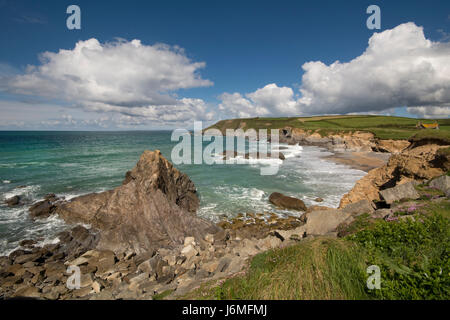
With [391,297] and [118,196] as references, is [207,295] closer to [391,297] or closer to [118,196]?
[391,297]

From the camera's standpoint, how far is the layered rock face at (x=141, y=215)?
15.5 m

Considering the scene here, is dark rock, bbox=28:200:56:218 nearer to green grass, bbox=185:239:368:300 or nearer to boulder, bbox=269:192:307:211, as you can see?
green grass, bbox=185:239:368:300

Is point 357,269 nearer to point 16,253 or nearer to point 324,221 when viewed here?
point 324,221

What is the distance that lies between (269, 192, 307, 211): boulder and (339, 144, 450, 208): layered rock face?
448 centimetres

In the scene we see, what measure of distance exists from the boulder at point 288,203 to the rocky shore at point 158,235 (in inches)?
4.7

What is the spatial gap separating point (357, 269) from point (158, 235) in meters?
14.4

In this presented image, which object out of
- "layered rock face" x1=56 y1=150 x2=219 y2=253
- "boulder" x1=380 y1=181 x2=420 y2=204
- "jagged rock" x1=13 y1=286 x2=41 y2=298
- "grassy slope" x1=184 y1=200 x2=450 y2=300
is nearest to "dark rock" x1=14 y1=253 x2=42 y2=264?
"jagged rock" x1=13 y1=286 x2=41 y2=298

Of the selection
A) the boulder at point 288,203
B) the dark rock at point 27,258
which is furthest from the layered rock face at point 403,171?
the dark rock at point 27,258

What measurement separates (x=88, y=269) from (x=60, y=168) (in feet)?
134

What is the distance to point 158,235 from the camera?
1598 centimetres

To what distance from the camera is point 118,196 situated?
17.5 m

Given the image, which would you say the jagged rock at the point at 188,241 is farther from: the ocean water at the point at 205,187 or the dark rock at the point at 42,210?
the dark rock at the point at 42,210

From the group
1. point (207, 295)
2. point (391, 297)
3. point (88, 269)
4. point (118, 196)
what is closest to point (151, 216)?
point (118, 196)

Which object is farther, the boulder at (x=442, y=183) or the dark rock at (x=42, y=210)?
the dark rock at (x=42, y=210)
